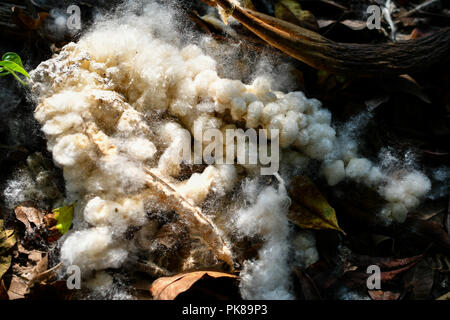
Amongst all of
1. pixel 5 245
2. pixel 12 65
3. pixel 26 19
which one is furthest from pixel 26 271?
pixel 26 19

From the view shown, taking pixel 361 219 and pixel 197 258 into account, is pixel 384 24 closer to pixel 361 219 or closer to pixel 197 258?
pixel 361 219

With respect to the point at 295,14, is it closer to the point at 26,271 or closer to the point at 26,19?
the point at 26,19

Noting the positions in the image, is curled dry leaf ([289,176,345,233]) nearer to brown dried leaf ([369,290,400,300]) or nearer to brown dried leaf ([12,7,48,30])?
brown dried leaf ([369,290,400,300])

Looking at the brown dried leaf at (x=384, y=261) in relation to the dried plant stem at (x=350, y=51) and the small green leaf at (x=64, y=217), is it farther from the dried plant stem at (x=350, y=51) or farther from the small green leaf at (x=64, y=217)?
the small green leaf at (x=64, y=217)

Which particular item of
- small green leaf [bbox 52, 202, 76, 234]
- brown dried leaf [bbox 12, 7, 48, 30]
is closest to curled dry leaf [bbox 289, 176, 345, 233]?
small green leaf [bbox 52, 202, 76, 234]
